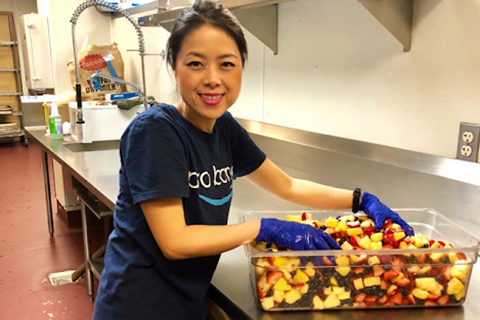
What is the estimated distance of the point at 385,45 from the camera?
1.49 m

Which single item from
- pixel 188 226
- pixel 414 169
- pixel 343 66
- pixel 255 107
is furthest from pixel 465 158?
pixel 255 107

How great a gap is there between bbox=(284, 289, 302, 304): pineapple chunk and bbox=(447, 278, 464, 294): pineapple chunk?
275 mm

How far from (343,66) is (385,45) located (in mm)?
216

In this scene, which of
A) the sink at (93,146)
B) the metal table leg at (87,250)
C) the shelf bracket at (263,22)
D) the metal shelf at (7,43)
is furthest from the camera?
the metal shelf at (7,43)

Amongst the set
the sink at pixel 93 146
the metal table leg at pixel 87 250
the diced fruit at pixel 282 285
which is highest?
the diced fruit at pixel 282 285

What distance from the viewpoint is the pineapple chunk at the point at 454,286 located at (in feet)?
2.55

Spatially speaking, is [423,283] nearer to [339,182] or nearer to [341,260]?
[341,260]

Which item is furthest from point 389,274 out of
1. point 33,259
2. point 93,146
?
point 33,259

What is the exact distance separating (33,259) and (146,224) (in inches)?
91.9

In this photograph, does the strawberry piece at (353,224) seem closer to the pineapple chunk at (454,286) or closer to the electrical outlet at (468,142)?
the pineapple chunk at (454,286)

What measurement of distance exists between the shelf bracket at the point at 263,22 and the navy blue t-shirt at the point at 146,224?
1.12 metres

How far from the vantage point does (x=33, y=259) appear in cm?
283

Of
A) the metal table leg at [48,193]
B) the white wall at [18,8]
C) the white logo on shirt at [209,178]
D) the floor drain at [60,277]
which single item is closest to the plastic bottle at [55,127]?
the metal table leg at [48,193]

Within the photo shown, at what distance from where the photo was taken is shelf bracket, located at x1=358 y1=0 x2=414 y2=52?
1301 millimetres
